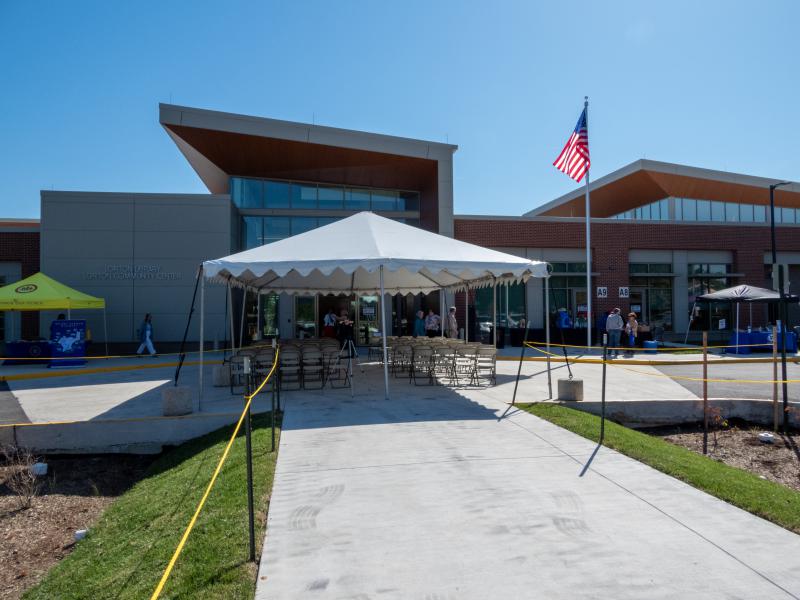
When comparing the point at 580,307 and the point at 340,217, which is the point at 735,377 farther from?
the point at 340,217

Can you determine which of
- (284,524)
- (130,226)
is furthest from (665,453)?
(130,226)

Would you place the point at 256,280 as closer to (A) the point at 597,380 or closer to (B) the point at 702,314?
(A) the point at 597,380

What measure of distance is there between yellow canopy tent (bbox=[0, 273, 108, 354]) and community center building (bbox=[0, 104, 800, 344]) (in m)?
1.79

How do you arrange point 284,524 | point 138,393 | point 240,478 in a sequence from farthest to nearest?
point 138,393, point 240,478, point 284,524

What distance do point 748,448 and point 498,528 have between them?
6.19 m

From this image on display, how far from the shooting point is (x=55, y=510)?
662 cm

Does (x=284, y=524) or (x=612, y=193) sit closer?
(x=284, y=524)

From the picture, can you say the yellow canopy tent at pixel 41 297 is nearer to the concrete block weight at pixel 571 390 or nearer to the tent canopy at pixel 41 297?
the tent canopy at pixel 41 297

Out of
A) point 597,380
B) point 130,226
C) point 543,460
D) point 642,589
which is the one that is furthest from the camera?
point 130,226

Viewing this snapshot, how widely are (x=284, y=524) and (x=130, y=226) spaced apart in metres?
18.5

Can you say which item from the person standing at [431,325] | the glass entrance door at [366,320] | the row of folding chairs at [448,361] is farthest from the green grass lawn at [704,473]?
the glass entrance door at [366,320]

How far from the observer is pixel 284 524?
4484mm

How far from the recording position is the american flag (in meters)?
19.1

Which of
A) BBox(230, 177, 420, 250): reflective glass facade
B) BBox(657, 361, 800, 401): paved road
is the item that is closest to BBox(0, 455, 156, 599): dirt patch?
BBox(657, 361, 800, 401): paved road
